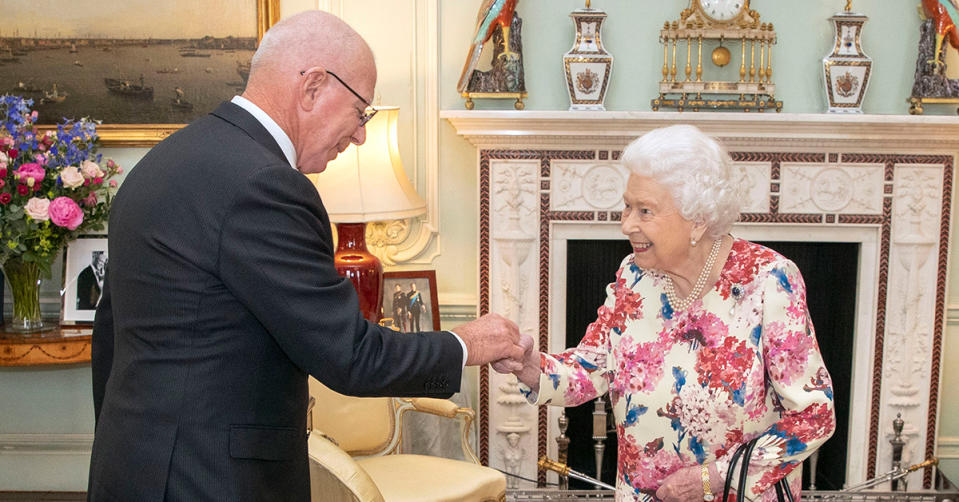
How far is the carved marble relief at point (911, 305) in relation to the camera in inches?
154

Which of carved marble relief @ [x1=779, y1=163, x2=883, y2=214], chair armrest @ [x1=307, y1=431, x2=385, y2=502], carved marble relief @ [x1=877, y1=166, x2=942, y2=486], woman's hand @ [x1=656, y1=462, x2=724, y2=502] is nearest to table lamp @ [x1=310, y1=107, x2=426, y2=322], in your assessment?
chair armrest @ [x1=307, y1=431, x2=385, y2=502]

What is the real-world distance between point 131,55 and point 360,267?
1.51 metres

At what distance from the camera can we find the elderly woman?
6.24 ft

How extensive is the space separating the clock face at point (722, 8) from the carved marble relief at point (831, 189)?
71 cm

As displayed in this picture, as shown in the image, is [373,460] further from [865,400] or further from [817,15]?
[817,15]

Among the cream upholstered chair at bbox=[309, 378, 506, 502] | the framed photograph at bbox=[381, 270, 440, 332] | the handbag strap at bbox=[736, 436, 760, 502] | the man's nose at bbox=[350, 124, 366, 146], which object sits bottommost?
the cream upholstered chair at bbox=[309, 378, 506, 502]

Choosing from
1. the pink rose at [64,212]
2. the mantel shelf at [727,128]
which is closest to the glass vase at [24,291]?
the pink rose at [64,212]

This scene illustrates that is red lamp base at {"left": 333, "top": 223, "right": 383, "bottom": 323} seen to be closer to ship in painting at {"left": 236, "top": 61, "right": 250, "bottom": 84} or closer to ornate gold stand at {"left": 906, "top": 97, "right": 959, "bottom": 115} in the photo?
ship in painting at {"left": 236, "top": 61, "right": 250, "bottom": 84}

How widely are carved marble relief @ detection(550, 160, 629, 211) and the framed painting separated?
1.47 m

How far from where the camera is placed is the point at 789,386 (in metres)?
1.90

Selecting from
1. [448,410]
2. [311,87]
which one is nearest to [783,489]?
[311,87]

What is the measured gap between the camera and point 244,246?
1.50m

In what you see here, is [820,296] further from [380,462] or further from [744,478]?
[744,478]

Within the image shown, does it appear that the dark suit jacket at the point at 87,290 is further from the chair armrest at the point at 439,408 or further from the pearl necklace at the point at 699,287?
the pearl necklace at the point at 699,287
